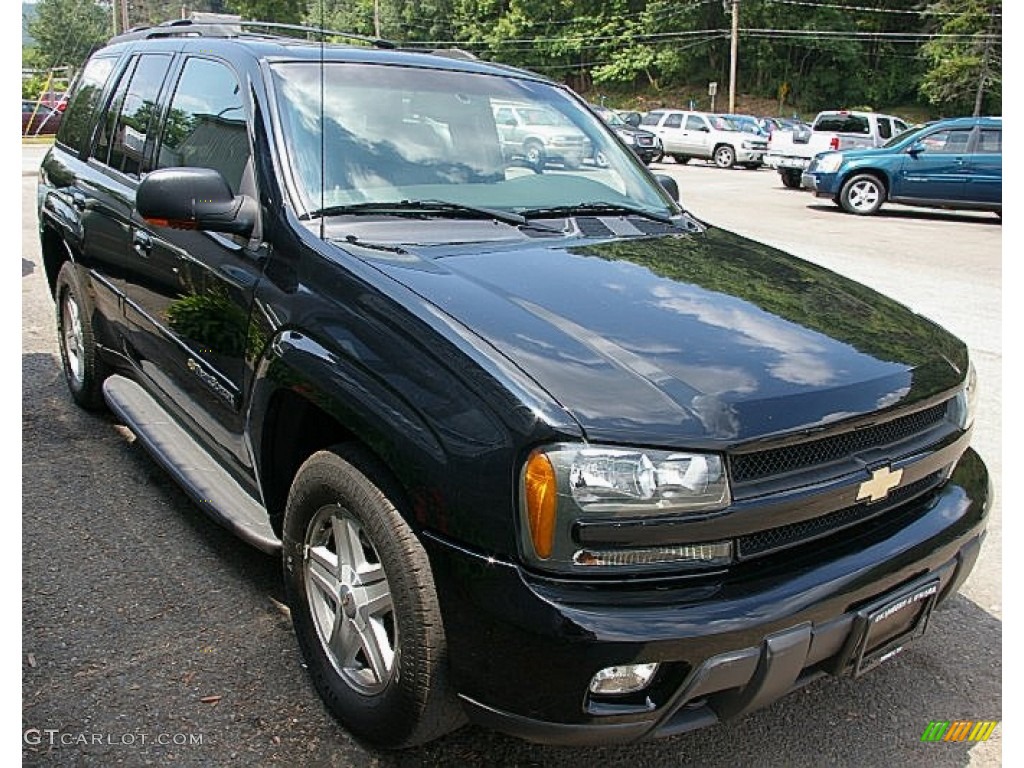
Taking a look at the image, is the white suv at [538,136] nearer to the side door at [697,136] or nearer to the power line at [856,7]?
the side door at [697,136]

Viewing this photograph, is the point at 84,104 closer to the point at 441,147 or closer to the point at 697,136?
the point at 441,147

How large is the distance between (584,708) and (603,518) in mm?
429

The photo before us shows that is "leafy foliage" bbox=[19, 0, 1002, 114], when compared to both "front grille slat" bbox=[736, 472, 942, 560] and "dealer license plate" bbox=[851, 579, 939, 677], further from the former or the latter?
"dealer license plate" bbox=[851, 579, 939, 677]

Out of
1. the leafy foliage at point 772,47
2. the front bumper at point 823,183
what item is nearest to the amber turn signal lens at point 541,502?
the front bumper at point 823,183

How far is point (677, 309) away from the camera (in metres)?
2.65

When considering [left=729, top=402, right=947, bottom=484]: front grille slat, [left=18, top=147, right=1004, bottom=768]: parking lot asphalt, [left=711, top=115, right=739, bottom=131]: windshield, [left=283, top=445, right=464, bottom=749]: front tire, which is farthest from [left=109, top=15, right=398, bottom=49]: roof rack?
[left=711, top=115, right=739, bottom=131]: windshield

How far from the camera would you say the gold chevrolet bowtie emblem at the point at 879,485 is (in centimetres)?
234

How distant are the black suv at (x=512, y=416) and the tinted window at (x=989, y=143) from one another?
15.0 meters

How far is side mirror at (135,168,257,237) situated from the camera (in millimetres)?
2943

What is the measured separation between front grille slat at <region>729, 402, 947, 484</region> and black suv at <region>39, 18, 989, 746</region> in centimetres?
1

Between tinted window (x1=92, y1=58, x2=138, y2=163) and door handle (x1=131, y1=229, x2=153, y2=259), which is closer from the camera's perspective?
door handle (x1=131, y1=229, x2=153, y2=259)

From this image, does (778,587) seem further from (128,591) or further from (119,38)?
(119,38)

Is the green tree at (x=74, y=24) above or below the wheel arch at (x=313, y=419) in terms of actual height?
above
